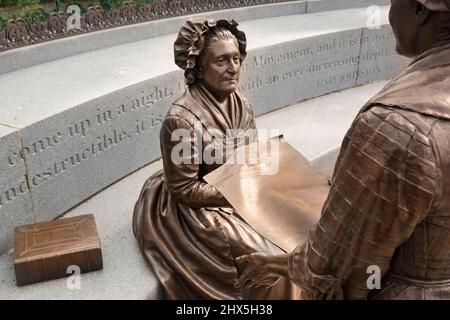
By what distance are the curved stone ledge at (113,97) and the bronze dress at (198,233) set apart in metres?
0.86

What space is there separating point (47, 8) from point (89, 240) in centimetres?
402

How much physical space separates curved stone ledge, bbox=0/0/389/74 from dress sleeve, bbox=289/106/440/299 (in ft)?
11.9

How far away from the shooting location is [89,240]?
98.8 inches

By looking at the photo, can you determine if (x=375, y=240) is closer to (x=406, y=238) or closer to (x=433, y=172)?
(x=406, y=238)

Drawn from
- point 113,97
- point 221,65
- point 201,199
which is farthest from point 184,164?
point 113,97

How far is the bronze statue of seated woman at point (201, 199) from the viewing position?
2.42 meters

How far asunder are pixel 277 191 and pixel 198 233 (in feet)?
3.14

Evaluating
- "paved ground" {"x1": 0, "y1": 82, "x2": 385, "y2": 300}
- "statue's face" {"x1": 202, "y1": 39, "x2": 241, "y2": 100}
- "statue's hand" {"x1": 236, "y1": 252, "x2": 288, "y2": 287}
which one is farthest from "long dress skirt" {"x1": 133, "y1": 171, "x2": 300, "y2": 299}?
"statue's hand" {"x1": 236, "y1": 252, "x2": 288, "y2": 287}

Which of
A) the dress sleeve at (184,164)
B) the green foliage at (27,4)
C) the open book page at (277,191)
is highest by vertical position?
the green foliage at (27,4)

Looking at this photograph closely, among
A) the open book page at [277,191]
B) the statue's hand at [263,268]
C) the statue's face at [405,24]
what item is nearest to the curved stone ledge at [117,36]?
the open book page at [277,191]

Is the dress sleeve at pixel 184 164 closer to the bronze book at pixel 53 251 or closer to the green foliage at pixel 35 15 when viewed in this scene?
the bronze book at pixel 53 251

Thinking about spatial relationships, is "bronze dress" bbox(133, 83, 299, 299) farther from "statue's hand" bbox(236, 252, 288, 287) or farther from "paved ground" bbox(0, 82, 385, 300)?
"statue's hand" bbox(236, 252, 288, 287)

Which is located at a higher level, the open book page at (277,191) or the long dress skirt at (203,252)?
the open book page at (277,191)
